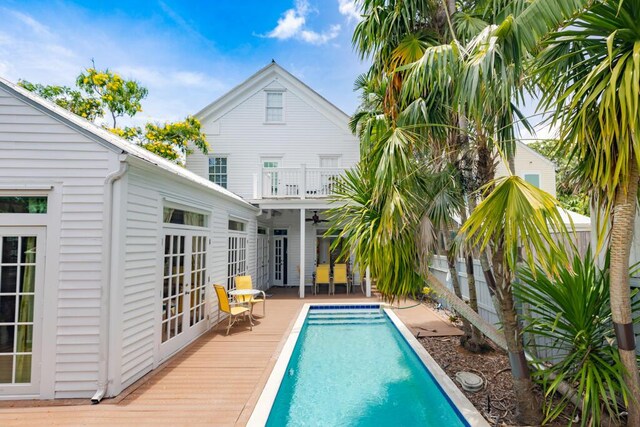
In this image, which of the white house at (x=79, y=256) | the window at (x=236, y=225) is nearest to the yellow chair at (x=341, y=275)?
the window at (x=236, y=225)

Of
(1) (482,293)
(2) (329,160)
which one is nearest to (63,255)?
(1) (482,293)

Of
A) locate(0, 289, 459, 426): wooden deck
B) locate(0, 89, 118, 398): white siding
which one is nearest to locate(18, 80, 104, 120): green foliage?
locate(0, 89, 118, 398): white siding

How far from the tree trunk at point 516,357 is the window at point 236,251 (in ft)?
22.0

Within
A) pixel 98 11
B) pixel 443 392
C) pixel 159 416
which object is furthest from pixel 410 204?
pixel 98 11

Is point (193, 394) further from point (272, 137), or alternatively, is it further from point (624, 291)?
point (272, 137)

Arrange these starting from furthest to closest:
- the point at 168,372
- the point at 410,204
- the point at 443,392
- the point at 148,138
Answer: the point at 148,138, the point at 168,372, the point at 443,392, the point at 410,204

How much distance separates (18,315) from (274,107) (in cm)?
1123

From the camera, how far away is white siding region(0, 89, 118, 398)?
392 centimetres

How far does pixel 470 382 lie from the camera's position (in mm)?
4125

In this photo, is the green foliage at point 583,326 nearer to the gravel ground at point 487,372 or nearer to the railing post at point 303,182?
the gravel ground at point 487,372

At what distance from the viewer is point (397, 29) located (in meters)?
4.94

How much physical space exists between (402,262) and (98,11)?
10952 millimetres

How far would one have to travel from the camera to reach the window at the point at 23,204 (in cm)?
398

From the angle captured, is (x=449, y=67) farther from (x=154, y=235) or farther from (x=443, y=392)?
(x=154, y=235)
